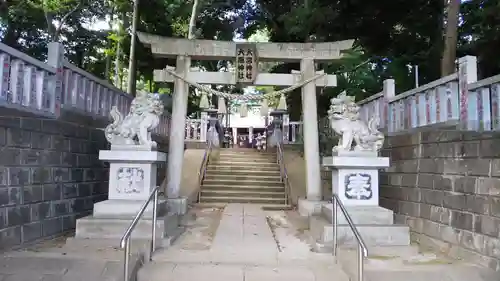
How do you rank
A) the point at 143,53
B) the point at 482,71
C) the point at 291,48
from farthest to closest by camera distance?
the point at 143,53
the point at 482,71
the point at 291,48

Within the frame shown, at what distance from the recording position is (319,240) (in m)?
6.02

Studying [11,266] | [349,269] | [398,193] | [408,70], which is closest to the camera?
[11,266]

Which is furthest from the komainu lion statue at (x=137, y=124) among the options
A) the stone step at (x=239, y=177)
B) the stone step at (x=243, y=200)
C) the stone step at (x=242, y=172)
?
the stone step at (x=242, y=172)

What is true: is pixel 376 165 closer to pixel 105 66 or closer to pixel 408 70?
pixel 408 70

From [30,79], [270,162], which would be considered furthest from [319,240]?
[270,162]

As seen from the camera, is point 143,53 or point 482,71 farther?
point 143,53

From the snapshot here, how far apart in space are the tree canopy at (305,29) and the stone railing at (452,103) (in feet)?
7.83

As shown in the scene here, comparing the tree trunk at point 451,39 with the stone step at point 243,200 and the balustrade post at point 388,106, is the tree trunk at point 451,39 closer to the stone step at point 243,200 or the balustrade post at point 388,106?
the balustrade post at point 388,106

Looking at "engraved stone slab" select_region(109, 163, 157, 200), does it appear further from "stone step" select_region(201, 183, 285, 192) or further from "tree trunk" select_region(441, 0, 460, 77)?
"tree trunk" select_region(441, 0, 460, 77)

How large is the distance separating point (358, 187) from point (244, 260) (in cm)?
227

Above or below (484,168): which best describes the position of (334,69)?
above

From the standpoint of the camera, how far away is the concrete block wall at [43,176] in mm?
5363

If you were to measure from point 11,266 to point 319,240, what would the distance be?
4.00 metres

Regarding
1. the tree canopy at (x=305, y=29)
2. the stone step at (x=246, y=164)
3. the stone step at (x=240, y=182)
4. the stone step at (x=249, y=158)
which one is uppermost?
the tree canopy at (x=305, y=29)
